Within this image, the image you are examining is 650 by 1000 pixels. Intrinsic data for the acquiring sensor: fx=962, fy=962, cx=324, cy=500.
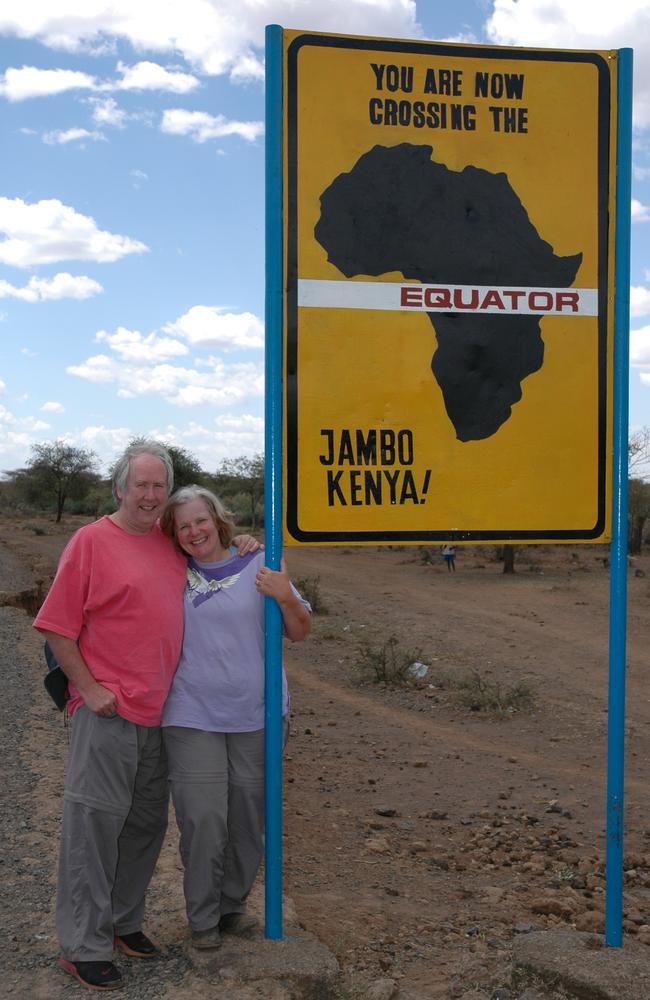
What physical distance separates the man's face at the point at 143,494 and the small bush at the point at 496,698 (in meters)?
5.74

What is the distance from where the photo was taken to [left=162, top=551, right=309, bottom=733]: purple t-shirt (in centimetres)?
307

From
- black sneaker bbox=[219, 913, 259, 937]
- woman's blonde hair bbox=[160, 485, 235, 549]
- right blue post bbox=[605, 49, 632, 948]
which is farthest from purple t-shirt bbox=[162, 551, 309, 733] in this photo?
right blue post bbox=[605, 49, 632, 948]

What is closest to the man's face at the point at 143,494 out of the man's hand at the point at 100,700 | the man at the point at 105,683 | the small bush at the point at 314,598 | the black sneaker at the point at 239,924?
the man at the point at 105,683

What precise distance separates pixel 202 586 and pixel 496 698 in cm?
591

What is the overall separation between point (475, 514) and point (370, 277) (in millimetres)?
855

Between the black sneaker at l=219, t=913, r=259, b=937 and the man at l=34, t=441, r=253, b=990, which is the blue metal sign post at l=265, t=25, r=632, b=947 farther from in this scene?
the man at l=34, t=441, r=253, b=990

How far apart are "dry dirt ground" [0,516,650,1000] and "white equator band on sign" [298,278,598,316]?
7.08ft

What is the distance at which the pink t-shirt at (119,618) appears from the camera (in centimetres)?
303

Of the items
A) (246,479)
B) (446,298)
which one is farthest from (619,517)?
(246,479)

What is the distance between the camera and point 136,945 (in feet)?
10.6

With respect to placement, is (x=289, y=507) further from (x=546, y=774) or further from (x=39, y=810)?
(x=546, y=774)

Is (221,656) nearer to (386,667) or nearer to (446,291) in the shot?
(446,291)

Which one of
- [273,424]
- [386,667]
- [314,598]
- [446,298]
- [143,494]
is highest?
[446,298]

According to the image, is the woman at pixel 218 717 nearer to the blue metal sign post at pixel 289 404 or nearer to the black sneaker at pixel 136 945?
the blue metal sign post at pixel 289 404
